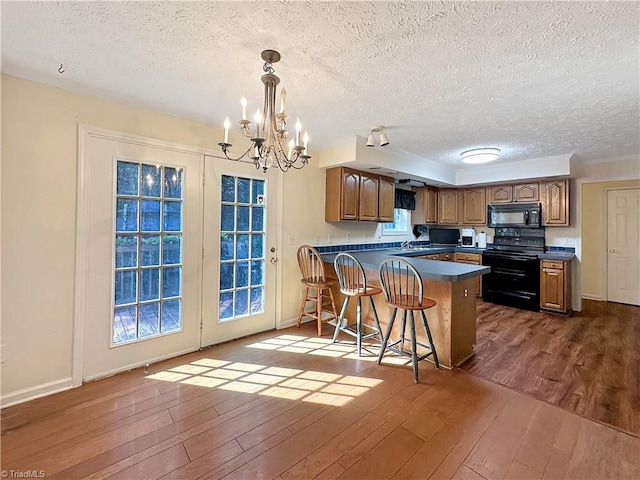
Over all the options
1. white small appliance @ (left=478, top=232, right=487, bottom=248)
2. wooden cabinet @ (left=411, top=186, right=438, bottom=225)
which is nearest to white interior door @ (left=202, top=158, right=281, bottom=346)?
wooden cabinet @ (left=411, top=186, right=438, bottom=225)

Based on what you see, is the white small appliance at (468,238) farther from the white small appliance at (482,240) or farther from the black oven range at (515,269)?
the black oven range at (515,269)

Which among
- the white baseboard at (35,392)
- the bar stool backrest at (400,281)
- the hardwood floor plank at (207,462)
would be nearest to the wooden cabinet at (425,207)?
Result: the bar stool backrest at (400,281)

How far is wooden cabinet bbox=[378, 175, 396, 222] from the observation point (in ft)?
14.8

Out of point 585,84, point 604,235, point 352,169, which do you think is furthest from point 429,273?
point 604,235

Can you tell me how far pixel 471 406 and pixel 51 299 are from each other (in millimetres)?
3199

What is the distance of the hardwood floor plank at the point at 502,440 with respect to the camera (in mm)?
1572

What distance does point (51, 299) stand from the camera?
223cm

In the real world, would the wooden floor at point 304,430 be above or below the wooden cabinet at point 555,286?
below

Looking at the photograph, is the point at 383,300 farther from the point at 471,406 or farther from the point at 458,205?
the point at 458,205

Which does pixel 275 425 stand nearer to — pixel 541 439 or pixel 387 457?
pixel 387 457

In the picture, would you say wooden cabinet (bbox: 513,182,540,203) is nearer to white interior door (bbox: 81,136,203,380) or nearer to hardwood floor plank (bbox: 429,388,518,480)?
hardwood floor plank (bbox: 429,388,518,480)

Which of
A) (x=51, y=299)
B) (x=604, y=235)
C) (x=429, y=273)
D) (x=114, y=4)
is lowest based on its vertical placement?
(x=51, y=299)

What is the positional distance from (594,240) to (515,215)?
159cm

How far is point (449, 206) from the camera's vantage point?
229 inches
